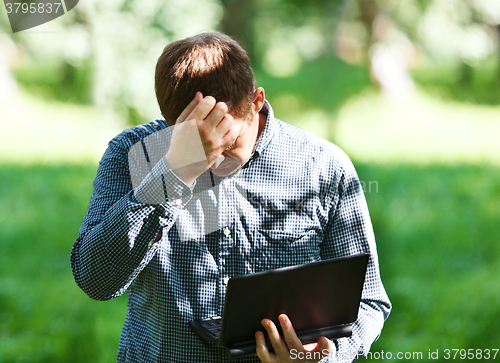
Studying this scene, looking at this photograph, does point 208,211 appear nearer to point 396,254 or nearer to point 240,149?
point 240,149

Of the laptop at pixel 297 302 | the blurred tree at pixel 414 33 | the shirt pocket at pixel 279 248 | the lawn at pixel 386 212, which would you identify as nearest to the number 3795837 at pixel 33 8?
the lawn at pixel 386 212

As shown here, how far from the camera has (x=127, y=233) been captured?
3.86 feet

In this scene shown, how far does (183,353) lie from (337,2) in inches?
108

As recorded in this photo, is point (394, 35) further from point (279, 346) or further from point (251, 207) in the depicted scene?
point (279, 346)

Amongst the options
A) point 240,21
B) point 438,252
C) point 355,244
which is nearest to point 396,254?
point 438,252

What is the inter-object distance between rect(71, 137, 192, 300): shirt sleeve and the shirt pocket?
292 mm

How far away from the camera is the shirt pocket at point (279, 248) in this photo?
1.40 metres

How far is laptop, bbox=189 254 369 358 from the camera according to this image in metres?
1.16

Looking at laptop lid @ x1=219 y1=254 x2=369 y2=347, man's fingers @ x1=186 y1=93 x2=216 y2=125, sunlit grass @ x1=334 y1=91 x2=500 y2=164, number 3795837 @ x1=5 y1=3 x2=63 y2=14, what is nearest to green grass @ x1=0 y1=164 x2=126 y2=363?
number 3795837 @ x1=5 y1=3 x2=63 y2=14

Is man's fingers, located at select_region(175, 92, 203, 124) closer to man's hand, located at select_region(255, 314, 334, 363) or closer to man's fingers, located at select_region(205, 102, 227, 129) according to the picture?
man's fingers, located at select_region(205, 102, 227, 129)

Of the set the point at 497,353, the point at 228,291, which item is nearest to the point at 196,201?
the point at 228,291

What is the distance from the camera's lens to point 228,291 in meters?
1.13

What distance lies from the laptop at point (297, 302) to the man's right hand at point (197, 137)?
0.30 metres

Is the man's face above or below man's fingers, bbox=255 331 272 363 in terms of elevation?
above
